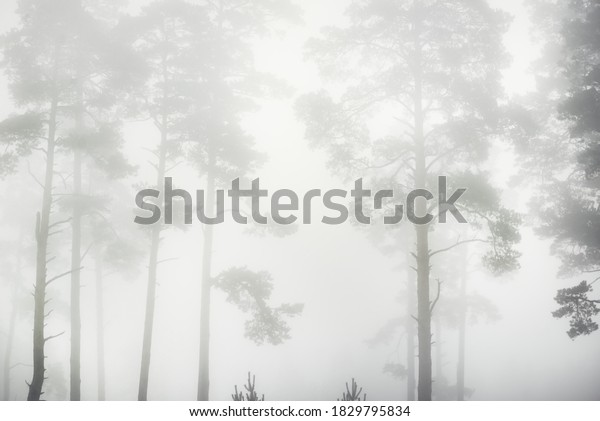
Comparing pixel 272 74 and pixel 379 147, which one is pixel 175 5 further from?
pixel 379 147

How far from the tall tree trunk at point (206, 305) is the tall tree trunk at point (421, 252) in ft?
18.6

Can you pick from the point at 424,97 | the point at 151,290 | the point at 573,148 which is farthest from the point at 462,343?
the point at 151,290

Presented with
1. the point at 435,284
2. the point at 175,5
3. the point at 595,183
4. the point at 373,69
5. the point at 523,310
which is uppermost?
the point at 175,5

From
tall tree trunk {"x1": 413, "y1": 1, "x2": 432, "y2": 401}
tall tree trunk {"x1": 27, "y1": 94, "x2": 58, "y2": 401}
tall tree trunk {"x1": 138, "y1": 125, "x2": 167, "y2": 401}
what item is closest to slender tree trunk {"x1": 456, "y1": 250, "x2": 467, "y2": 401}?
tall tree trunk {"x1": 413, "y1": 1, "x2": 432, "y2": 401}

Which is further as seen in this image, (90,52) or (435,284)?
(435,284)

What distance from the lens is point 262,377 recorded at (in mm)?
45531

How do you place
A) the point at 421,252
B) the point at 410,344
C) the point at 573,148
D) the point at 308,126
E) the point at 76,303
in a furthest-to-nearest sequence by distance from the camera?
the point at 410,344
the point at 573,148
the point at 76,303
the point at 308,126
the point at 421,252

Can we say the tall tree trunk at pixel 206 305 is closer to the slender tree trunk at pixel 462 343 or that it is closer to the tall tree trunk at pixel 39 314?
the tall tree trunk at pixel 39 314

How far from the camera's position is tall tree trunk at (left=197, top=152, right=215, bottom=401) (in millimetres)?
10492

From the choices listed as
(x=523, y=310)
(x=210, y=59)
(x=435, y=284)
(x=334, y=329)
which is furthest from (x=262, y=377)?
(x=210, y=59)

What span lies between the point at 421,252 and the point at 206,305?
6.33m

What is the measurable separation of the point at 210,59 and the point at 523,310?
2303 inches

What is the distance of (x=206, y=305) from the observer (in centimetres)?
1081
